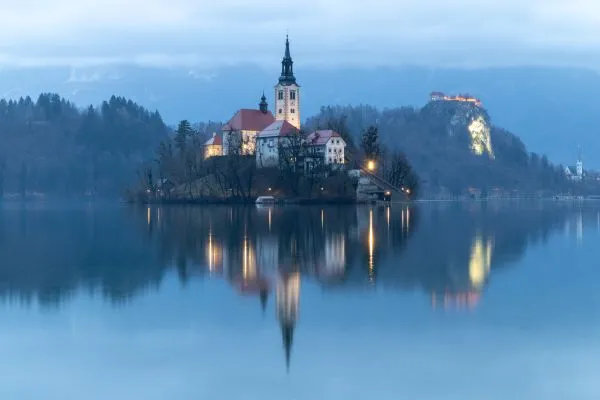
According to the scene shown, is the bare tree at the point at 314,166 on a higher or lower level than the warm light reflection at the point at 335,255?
higher

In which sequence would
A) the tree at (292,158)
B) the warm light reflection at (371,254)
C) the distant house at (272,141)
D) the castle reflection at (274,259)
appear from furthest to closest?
1. the distant house at (272,141)
2. the tree at (292,158)
3. the warm light reflection at (371,254)
4. the castle reflection at (274,259)

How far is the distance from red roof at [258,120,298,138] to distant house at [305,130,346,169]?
346 cm

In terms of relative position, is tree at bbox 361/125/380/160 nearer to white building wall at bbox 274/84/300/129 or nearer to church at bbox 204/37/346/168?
church at bbox 204/37/346/168

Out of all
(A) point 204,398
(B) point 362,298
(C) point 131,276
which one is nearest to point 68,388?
(A) point 204,398

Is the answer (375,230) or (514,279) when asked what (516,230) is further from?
(514,279)

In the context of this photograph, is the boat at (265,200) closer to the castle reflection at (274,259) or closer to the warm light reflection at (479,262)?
the castle reflection at (274,259)

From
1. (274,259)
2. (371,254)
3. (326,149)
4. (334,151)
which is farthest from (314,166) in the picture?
(274,259)

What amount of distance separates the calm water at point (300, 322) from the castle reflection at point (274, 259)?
16cm

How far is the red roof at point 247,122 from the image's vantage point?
145625 millimetres

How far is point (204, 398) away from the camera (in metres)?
17.9

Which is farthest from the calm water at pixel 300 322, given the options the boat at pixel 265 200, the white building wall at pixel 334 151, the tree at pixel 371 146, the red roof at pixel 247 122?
the red roof at pixel 247 122

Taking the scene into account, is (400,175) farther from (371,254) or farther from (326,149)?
(371,254)

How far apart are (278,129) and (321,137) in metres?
8.58

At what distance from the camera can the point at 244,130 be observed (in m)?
145
